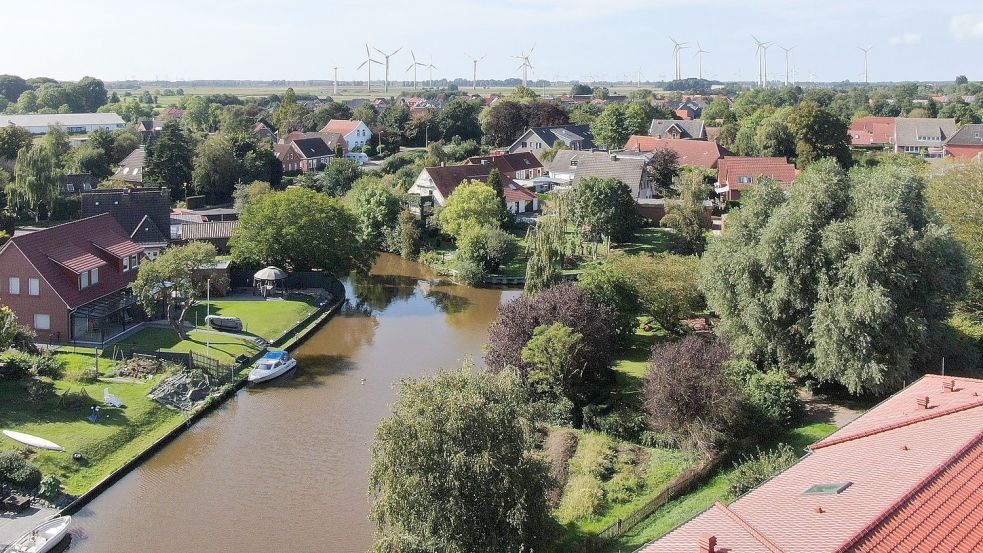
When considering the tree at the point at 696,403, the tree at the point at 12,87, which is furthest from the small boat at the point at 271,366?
the tree at the point at 12,87

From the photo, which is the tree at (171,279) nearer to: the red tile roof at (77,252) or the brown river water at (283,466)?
the red tile roof at (77,252)

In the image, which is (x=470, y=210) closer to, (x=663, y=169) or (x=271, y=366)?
(x=663, y=169)

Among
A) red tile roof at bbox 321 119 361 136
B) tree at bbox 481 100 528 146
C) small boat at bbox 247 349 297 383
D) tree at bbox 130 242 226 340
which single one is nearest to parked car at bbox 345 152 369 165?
red tile roof at bbox 321 119 361 136

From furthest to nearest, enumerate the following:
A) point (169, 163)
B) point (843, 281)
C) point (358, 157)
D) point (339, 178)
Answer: point (358, 157) < point (339, 178) < point (169, 163) < point (843, 281)

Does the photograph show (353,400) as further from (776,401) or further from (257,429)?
(776,401)

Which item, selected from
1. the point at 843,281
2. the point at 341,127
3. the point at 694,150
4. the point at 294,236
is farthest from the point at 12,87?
the point at 843,281

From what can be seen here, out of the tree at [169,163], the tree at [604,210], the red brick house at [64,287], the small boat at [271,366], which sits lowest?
the small boat at [271,366]

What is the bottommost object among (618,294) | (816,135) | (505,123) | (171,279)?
(618,294)
